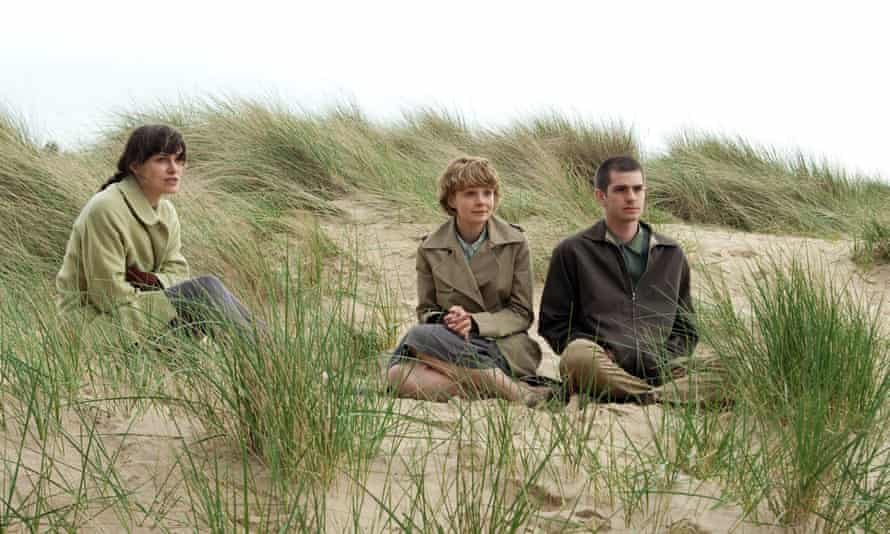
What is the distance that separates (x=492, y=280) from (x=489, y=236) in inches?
7.7

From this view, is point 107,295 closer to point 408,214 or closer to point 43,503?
point 43,503

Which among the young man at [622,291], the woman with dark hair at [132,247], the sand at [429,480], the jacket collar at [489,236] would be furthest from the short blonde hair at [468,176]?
the sand at [429,480]

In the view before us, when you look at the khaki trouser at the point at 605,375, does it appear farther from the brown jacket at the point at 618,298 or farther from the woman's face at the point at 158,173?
the woman's face at the point at 158,173

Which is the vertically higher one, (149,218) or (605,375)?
(149,218)

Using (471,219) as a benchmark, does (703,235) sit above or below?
below

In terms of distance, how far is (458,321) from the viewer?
3879 mm

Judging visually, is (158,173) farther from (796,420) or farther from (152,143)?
(796,420)

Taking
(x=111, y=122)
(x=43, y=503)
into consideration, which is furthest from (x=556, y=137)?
(x=43, y=503)

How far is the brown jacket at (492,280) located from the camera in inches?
161

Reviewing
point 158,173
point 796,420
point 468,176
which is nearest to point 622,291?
point 468,176

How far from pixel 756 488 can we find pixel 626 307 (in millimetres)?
1630

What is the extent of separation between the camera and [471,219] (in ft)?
13.2

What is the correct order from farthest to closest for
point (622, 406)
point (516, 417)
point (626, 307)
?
point (626, 307) → point (622, 406) → point (516, 417)

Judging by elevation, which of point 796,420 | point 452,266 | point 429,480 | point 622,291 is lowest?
point 429,480
